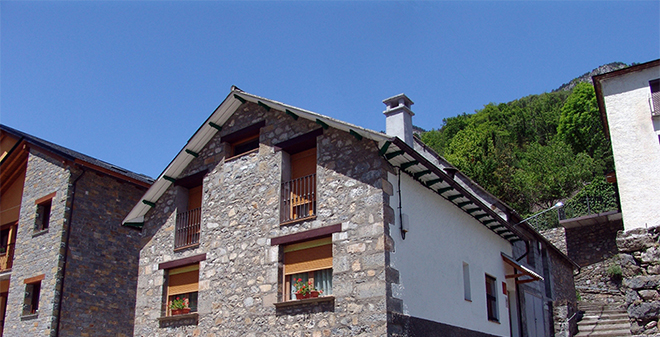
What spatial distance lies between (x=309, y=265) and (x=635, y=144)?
9933 mm

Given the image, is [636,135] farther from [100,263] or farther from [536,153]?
[536,153]

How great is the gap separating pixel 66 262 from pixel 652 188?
55.2ft

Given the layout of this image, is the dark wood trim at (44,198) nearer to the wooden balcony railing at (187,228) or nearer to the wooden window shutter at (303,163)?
the wooden balcony railing at (187,228)

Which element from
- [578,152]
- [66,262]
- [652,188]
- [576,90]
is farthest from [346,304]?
[576,90]

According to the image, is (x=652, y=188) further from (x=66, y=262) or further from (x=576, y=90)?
(x=576, y=90)

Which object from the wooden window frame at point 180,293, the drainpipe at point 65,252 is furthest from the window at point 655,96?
the drainpipe at point 65,252

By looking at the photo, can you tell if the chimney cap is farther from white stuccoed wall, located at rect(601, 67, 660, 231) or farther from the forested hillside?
the forested hillside

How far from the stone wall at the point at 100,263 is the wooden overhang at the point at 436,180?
10.7 metres

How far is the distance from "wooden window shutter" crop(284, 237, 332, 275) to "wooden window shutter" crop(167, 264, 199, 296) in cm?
282

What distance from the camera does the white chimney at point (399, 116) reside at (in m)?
13.4

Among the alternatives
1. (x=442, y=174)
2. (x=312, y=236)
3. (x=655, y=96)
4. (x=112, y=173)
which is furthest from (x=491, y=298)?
(x=112, y=173)

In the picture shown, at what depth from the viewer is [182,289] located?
13.4 metres

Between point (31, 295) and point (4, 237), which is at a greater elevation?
Result: point (4, 237)

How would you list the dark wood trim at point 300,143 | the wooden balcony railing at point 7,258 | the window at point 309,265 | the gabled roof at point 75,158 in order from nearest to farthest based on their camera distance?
the window at point 309,265
the dark wood trim at point 300,143
the gabled roof at point 75,158
the wooden balcony railing at point 7,258
